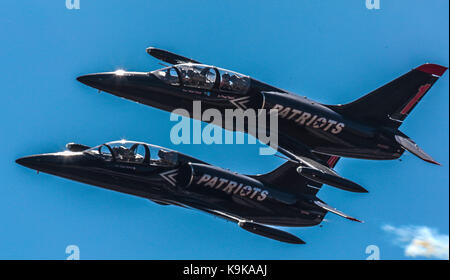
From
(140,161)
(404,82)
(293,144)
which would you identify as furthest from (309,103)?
(140,161)

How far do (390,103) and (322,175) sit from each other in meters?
6.56

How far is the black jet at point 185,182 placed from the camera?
39562 millimetres

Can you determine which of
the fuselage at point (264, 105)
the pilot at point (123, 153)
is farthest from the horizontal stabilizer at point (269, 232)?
the pilot at point (123, 153)

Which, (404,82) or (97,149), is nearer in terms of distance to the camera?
(97,149)

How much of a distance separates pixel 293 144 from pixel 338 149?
2213 millimetres

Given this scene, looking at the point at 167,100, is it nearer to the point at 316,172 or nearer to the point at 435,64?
the point at 316,172

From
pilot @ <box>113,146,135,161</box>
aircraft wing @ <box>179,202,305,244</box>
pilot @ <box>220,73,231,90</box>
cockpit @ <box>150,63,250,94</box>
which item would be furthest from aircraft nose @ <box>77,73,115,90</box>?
aircraft wing @ <box>179,202,305,244</box>

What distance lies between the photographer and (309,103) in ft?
139

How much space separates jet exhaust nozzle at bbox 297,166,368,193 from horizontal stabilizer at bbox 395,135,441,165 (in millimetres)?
3889

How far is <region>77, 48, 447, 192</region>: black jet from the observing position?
4016cm

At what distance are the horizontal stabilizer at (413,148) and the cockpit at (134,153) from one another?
10.2m

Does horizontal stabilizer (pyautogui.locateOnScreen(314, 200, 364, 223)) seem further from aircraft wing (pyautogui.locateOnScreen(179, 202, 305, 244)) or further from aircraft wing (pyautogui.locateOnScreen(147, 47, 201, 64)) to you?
aircraft wing (pyautogui.locateOnScreen(147, 47, 201, 64))

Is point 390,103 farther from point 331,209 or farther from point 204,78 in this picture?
point 204,78

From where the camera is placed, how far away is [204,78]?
4109 centimetres
